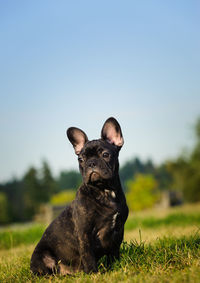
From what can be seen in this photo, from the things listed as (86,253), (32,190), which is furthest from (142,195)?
(86,253)

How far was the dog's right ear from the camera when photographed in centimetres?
464

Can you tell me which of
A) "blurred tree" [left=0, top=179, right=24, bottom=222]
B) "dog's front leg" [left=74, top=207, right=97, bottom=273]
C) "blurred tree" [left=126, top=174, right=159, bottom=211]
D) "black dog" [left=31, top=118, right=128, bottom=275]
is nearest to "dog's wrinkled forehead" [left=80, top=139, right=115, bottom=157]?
"black dog" [left=31, top=118, right=128, bottom=275]

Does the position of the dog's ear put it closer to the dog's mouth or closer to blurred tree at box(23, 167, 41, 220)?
the dog's mouth

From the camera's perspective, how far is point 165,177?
96.7 metres

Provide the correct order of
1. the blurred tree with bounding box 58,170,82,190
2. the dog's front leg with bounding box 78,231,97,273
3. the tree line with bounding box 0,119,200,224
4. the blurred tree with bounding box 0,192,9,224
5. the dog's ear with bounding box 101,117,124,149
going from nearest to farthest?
the dog's front leg with bounding box 78,231,97,273, the dog's ear with bounding box 101,117,124,149, the tree line with bounding box 0,119,200,224, the blurred tree with bounding box 0,192,9,224, the blurred tree with bounding box 58,170,82,190

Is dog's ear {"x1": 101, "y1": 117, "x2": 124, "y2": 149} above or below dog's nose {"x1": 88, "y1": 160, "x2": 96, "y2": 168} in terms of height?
above

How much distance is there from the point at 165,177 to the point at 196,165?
61738mm

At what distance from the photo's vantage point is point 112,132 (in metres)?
4.56

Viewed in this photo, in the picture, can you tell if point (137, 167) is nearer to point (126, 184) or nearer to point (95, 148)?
point (126, 184)

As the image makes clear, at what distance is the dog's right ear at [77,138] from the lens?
464 centimetres

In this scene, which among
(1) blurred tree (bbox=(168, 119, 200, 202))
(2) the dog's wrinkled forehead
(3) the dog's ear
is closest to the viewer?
(2) the dog's wrinkled forehead

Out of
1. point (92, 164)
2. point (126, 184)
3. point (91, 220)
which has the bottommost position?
point (126, 184)

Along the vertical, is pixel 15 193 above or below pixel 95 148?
below

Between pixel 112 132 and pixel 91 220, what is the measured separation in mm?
1210
